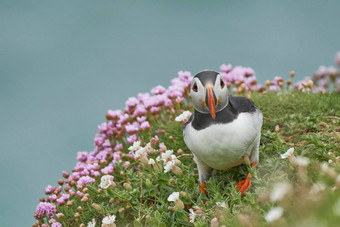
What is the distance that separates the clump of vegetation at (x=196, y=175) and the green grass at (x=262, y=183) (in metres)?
0.01

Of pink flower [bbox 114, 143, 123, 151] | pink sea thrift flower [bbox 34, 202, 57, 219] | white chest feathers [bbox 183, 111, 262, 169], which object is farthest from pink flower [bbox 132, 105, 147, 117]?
white chest feathers [bbox 183, 111, 262, 169]

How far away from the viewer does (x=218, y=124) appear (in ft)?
13.9

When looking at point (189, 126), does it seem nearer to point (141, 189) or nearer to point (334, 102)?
point (141, 189)

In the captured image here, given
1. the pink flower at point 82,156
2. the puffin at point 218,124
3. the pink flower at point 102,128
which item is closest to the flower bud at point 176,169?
the puffin at point 218,124

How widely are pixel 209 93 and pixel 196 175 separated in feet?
4.97

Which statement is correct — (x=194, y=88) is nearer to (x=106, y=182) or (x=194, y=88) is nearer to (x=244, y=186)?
(x=244, y=186)

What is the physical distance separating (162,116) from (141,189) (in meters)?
2.95

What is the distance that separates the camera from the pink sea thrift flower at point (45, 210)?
6095 millimetres

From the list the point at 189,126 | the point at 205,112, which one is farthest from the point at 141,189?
the point at 205,112

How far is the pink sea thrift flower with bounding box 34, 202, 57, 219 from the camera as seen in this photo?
6.09m

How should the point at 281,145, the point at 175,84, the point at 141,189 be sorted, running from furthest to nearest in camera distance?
the point at 175,84
the point at 281,145
the point at 141,189

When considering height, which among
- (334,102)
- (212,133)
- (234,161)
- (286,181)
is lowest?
(334,102)

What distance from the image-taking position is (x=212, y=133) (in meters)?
4.25

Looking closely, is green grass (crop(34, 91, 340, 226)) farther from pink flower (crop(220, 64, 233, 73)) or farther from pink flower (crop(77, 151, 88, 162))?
pink flower (crop(77, 151, 88, 162))
